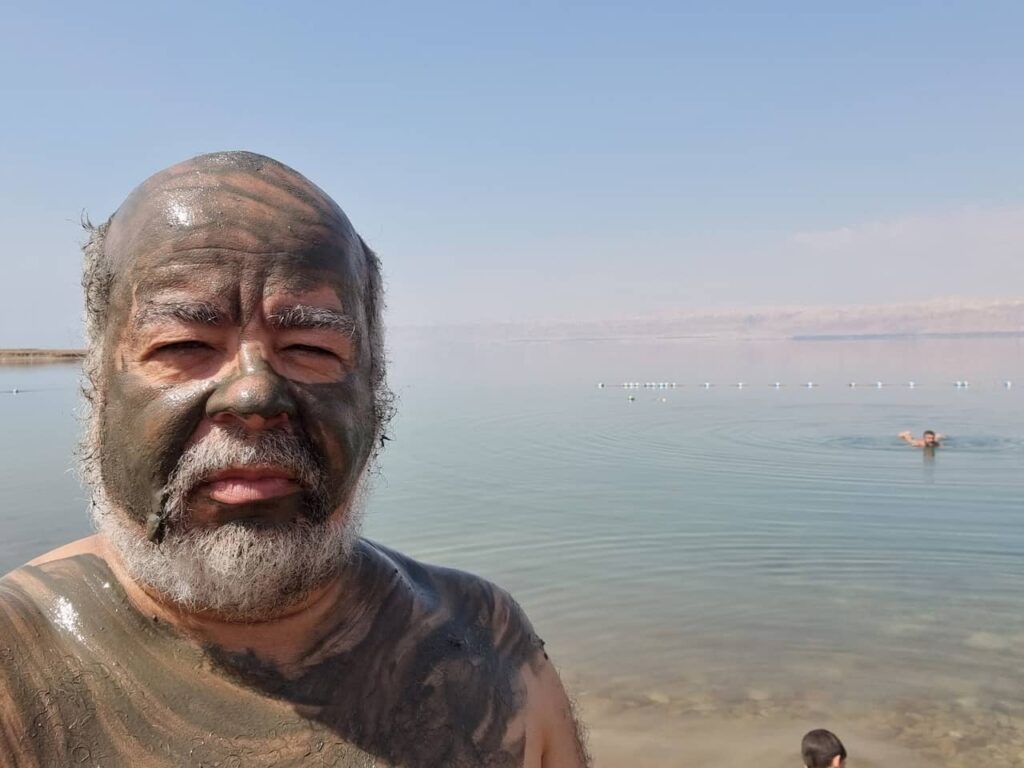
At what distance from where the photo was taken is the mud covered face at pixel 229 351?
190 cm

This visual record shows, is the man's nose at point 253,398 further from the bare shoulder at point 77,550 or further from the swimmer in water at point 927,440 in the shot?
the swimmer in water at point 927,440

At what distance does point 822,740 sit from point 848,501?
9438 mm

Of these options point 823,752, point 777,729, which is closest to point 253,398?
point 823,752

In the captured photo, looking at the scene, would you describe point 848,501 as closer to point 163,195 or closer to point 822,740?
point 822,740

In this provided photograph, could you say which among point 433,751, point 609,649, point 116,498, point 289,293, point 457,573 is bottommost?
point 609,649

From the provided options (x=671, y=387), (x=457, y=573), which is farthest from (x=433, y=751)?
(x=671, y=387)

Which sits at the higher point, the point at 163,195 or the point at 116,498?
the point at 163,195

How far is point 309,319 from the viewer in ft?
6.66

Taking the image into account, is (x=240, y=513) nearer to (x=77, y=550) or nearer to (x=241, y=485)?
(x=241, y=485)

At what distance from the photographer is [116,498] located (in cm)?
204

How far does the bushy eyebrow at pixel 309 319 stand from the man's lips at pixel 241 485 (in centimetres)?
32

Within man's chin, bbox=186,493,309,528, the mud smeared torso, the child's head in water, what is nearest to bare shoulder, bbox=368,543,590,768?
the mud smeared torso

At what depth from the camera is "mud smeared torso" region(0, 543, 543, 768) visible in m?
1.81

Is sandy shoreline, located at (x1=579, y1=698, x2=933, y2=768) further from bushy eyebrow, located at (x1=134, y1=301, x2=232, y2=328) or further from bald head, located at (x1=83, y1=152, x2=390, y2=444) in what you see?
bushy eyebrow, located at (x1=134, y1=301, x2=232, y2=328)
